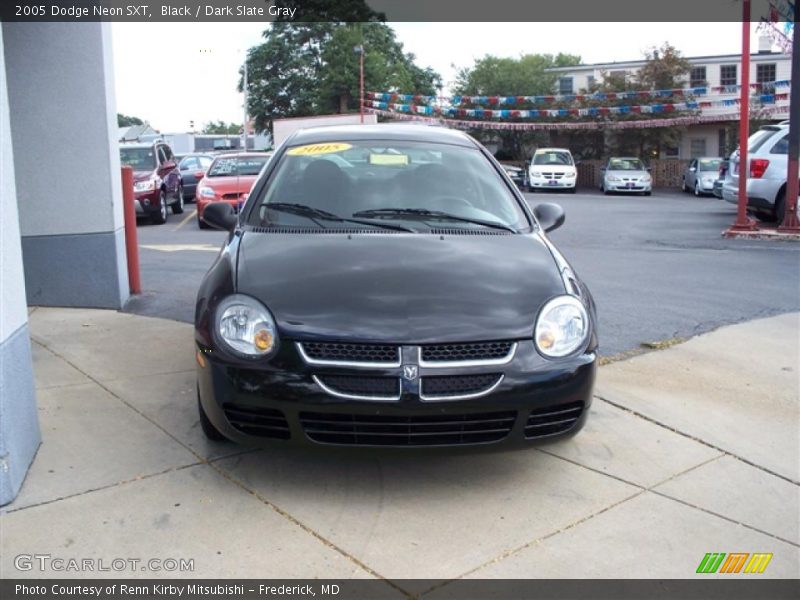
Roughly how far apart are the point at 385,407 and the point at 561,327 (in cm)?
89

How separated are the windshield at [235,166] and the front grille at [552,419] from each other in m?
12.7

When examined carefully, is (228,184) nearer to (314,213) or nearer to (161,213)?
(161,213)

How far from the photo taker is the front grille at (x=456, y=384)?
11.1 feet

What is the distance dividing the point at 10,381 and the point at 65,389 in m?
1.40

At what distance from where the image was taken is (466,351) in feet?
11.4

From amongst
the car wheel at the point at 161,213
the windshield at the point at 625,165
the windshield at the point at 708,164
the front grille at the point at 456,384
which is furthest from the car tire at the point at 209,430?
the windshield at the point at 625,165

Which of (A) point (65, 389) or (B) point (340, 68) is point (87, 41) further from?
(B) point (340, 68)

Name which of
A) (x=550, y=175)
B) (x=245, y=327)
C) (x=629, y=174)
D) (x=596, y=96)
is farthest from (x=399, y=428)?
(x=596, y=96)

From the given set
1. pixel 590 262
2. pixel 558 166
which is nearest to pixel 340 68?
pixel 558 166

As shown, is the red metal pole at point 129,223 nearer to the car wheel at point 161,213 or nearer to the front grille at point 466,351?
the front grille at point 466,351

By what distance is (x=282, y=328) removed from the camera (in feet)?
11.4

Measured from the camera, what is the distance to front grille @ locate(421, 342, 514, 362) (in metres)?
3.42

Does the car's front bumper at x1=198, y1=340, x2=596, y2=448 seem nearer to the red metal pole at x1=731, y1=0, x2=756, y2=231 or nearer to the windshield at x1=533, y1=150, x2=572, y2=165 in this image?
the red metal pole at x1=731, y1=0, x2=756, y2=231

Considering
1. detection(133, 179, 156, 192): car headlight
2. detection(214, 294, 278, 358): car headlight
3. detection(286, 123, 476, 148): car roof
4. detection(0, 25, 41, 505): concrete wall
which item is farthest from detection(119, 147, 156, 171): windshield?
detection(214, 294, 278, 358): car headlight
